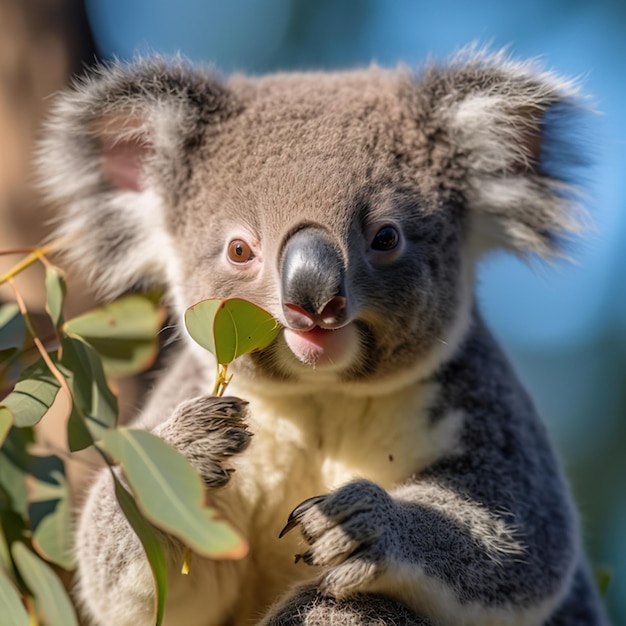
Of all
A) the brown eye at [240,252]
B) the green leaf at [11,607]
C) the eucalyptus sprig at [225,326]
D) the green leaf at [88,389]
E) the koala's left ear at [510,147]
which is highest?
the koala's left ear at [510,147]

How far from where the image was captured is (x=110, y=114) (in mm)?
2451

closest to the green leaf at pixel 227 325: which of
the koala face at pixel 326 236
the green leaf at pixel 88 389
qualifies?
the koala face at pixel 326 236

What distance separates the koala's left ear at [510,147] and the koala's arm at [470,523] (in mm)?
345

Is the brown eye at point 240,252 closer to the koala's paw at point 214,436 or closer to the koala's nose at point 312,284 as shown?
the koala's nose at point 312,284

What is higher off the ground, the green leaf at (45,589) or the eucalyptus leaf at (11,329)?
the eucalyptus leaf at (11,329)

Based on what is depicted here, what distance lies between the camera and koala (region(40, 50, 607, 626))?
6.60 ft

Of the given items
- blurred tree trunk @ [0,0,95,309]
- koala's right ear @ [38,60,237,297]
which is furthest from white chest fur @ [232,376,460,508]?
blurred tree trunk @ [0,0,95,309]

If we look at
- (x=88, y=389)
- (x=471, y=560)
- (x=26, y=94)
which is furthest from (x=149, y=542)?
(x=26, y=94)

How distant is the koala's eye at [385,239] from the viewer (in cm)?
211

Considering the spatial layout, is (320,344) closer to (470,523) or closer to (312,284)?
(312,284)

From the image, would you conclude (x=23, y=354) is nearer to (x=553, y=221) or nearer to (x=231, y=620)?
(x=231, y=620)

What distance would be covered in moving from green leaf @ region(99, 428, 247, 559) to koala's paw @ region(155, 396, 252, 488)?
297mm

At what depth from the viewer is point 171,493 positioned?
4.87ft

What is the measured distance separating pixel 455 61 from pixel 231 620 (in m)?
1.73
